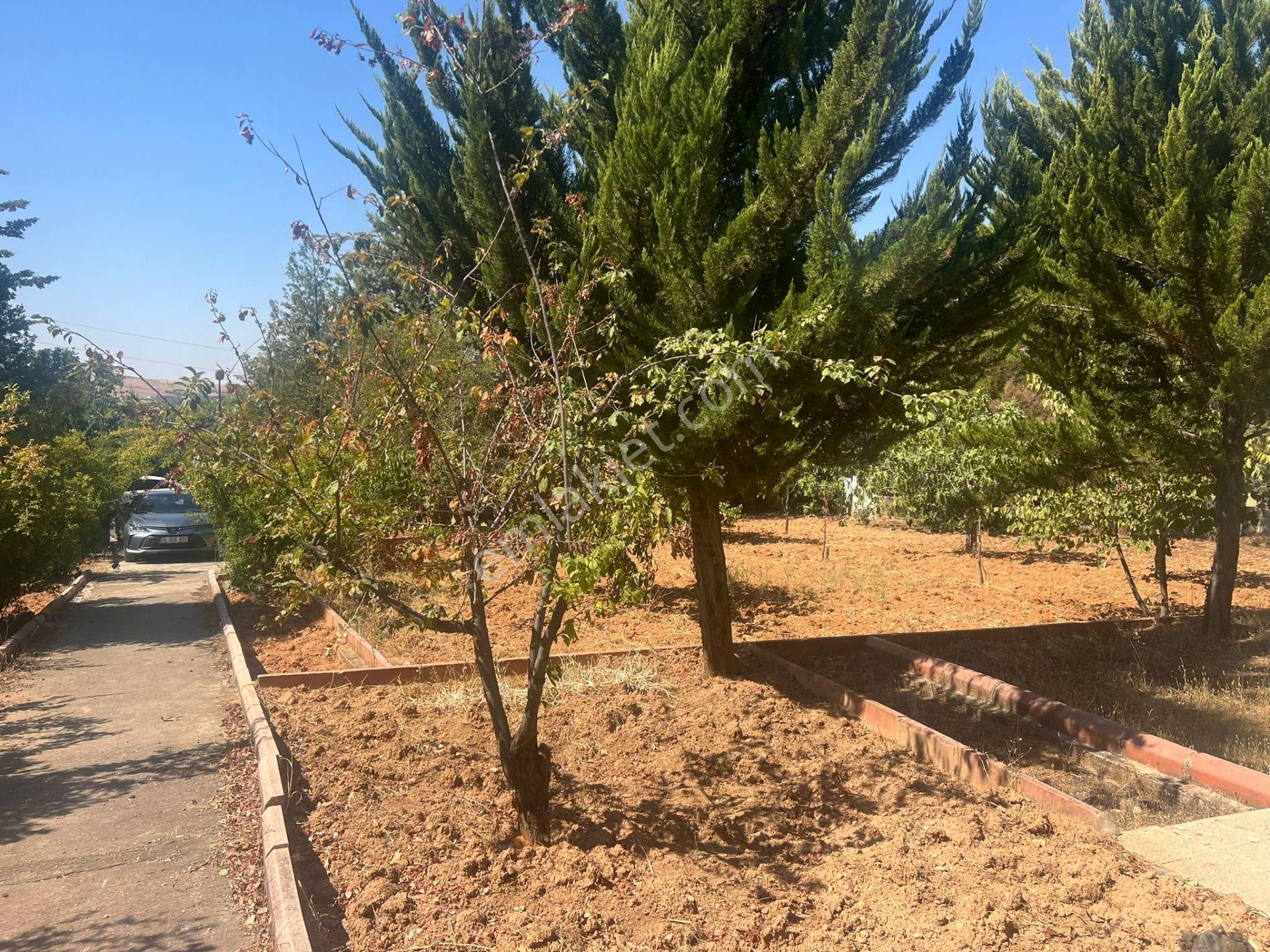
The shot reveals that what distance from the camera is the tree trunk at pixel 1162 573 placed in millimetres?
8836

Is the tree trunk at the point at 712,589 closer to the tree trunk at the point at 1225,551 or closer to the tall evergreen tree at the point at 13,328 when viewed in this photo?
the tree trunk at the point at 1225,551

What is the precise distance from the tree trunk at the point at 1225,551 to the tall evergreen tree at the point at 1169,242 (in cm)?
1

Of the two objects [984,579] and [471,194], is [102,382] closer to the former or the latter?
[471,194]

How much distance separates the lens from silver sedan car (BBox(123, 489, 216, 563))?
55.1ft

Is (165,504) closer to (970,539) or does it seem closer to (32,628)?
(32,628)

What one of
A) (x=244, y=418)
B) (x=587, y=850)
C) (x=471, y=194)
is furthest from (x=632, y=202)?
(x=587, y=850)

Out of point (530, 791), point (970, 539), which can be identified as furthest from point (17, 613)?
point (970, 539)

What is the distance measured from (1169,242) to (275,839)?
23.9 feet

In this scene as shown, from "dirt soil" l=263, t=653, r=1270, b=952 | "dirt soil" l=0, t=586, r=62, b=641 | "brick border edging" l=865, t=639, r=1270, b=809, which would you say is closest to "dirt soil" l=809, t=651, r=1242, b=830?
"brick border edging" l=865, t=639, r=1270, b=809

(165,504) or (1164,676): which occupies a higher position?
(165,504)

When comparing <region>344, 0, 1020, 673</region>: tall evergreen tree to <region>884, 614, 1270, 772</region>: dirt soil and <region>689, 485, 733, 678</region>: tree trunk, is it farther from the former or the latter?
<region>884, 614, 1270, 772</region>: dirt soil

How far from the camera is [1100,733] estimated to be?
5.21 metres

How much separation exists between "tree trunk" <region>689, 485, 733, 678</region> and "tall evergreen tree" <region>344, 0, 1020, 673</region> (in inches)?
6.3

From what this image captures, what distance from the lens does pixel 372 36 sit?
5.68m
